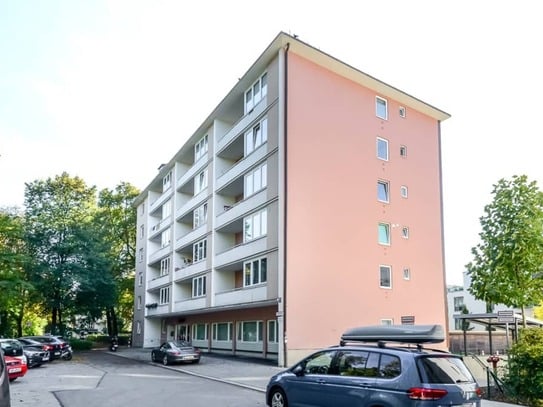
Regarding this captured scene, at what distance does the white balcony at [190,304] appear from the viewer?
32.4 metres

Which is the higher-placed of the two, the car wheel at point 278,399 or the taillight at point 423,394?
the taillight at point 423,394

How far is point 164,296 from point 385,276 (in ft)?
70.1

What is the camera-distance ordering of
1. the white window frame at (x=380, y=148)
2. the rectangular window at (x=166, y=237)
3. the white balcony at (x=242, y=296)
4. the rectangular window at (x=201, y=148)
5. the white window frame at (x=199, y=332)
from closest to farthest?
the white balcony at (x=242, y=296) < the white window frame at (x=380, y=148) < the white window frame at (x=199, y=332) < the rectangular window at (x=201, y=148) < the rectangular window at (x=166, y=237)

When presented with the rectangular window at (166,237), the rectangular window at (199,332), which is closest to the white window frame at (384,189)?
A: the rectangular window at (199,332)

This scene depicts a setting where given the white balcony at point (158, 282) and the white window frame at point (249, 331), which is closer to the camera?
the white window frame at point (249, 331)

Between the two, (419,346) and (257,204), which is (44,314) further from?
(419,346)

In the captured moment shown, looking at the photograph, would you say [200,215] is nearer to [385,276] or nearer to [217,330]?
[217,330]

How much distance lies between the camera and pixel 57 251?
40.6 meters

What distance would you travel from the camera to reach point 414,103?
30609mm

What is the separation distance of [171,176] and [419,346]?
120 ft

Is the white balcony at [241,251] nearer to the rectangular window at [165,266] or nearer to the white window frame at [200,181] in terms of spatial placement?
the white window frame at [200,181]

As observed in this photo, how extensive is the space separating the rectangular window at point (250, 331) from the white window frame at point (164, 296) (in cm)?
1178

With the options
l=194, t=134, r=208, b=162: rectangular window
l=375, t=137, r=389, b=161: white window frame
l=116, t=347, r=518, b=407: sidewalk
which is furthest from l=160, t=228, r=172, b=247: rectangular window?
l=375, t=137, r=389, b=161: white window frame

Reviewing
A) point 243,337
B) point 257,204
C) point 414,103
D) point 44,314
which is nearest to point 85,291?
point 44,314
